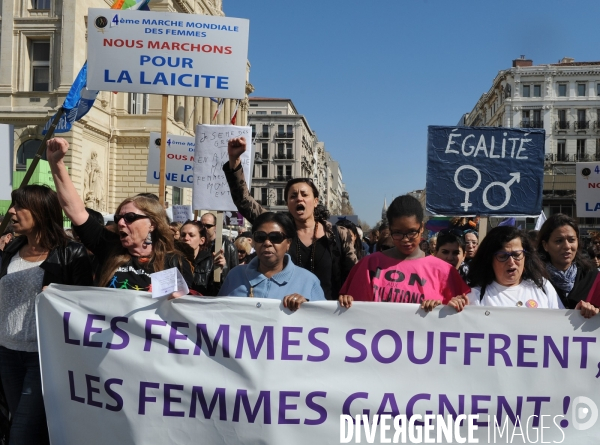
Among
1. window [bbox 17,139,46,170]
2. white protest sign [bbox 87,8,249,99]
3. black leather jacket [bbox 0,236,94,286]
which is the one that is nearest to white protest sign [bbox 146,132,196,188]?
white protest sign [bbox 87,8,249,99]

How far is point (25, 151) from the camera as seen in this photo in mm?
28875

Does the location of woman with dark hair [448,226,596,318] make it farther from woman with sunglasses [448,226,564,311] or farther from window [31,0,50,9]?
window [31,0,50,9]

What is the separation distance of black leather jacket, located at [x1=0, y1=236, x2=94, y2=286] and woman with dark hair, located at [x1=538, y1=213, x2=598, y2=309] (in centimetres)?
300

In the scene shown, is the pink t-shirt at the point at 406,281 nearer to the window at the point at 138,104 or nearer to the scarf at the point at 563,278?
the scarf at the point at 563,278

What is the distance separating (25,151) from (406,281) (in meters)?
28.5

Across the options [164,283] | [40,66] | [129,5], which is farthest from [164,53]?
[40,66]

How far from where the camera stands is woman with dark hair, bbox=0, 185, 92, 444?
11.6ft

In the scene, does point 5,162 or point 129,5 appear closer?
point 5,162

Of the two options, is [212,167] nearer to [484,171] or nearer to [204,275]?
[204,275]

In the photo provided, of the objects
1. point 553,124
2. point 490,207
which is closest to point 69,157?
point 490,207

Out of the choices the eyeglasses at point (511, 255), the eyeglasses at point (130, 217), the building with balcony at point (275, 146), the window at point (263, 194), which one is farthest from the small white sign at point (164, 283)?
the window at point (263, 194)

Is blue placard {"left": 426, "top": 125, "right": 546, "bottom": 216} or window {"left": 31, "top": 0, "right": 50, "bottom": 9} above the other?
window {"left": 31, "top": 0, "right": 50, "bottom": 9}

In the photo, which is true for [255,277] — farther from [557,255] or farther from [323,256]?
[557,255]

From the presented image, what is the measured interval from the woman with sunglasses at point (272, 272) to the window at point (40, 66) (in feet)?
96.2
